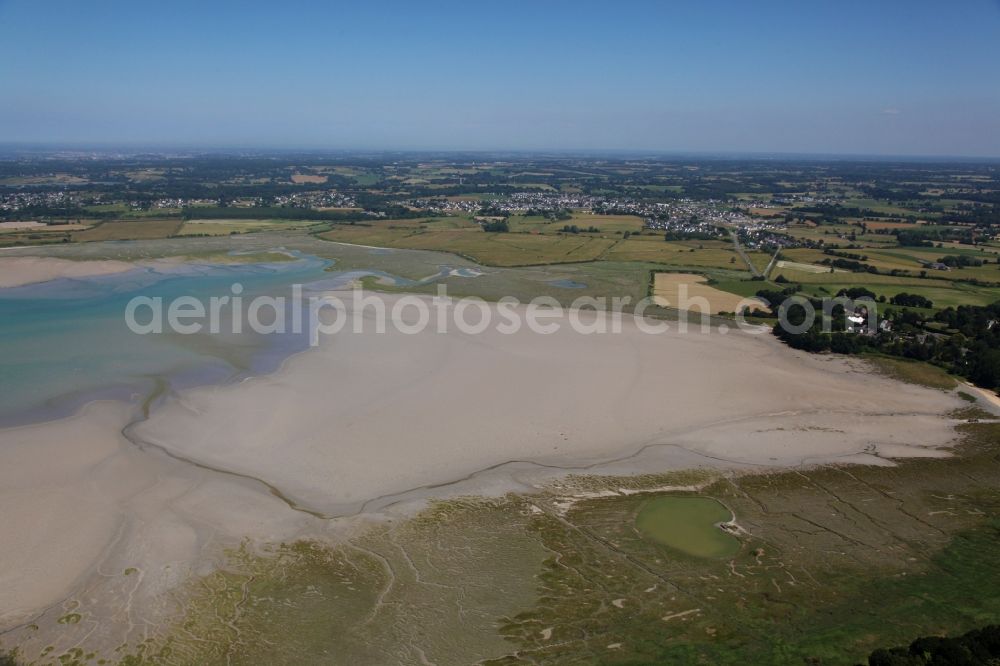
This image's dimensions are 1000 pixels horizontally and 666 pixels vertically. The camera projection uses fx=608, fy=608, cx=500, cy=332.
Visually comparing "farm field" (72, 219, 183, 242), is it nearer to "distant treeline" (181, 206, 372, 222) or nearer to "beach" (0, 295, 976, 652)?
"distant treeline" (181, 206, 372, 222)

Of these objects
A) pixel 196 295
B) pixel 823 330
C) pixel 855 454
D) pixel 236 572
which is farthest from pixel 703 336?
pixel 196 295

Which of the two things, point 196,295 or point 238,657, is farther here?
point 196,295

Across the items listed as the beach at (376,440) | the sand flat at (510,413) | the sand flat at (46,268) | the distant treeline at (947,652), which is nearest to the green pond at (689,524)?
the beach at (376,440)

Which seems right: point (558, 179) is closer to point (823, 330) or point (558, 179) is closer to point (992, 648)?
point (823, 330)

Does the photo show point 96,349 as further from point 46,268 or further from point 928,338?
point 928,338

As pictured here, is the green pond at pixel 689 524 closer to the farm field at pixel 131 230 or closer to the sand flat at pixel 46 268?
the sand flat at pixel 46 268

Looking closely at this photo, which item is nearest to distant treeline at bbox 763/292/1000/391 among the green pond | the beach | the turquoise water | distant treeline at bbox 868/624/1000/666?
the beach
